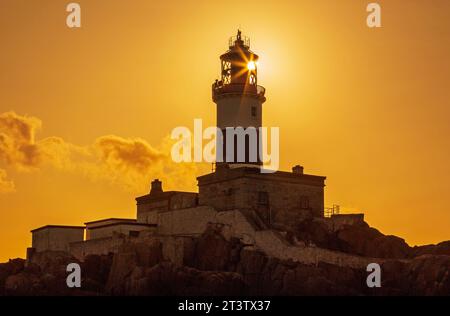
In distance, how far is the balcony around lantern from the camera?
285ft

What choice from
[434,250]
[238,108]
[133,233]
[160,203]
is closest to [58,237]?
[160,203]

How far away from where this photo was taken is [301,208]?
82.2 metres

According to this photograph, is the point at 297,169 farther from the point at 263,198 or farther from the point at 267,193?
the point at 263,198

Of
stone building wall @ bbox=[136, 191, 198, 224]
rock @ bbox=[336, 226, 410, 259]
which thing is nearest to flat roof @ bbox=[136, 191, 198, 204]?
stone building wall @ bbox=[136, 191, 198, 224]

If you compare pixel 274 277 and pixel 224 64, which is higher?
pixel 224 64

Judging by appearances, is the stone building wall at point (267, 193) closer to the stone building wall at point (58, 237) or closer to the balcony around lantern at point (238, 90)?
the balcony around lantern at point (238, 90)

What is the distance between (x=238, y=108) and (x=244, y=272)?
16.5 meters

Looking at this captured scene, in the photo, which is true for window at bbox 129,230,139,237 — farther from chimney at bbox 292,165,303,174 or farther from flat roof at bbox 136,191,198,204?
chimney at bbox 292,165,303,174

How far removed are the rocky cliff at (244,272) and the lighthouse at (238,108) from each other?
333 inches

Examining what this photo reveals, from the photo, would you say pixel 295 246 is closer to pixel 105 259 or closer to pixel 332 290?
pixel 332 290

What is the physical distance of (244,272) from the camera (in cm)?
7469

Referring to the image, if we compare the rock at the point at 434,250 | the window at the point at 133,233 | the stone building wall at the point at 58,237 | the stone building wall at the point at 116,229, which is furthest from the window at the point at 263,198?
the stone building wall at the point at 58,237
